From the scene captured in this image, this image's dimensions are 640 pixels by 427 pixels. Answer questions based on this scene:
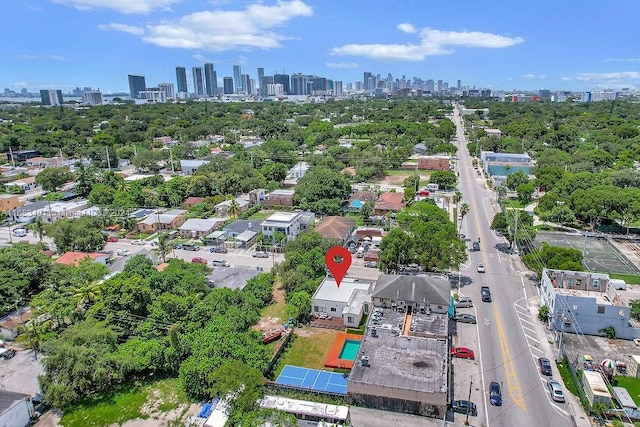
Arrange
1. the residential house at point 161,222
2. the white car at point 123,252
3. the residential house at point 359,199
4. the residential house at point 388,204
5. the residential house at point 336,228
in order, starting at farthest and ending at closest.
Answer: the residential house at point 359,199
the residential house at point 388,204
the residential house at point 161,222
the residential house at point 336,228
the white car at point 123,252

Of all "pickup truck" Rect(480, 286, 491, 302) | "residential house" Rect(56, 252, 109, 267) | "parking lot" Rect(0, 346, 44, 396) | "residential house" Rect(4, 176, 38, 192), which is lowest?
"parking lot" Rect(0, 346, 44, 396)

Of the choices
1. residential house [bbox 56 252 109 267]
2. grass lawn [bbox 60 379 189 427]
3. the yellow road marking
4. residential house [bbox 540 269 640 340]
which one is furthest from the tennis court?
residential house [bbox 56 252 109 267]

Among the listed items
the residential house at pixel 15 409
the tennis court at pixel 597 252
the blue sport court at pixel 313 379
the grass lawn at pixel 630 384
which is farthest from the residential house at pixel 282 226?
the grass lawn at pixel 630 384

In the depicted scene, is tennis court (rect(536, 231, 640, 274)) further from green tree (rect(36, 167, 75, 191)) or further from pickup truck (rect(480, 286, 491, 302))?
green tree (rect(36, 167, 75, 191))

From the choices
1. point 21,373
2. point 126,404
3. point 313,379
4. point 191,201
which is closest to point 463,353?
point 313,379

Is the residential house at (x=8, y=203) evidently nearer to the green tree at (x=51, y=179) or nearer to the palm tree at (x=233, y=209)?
the green tree at (x=51, y=179)
